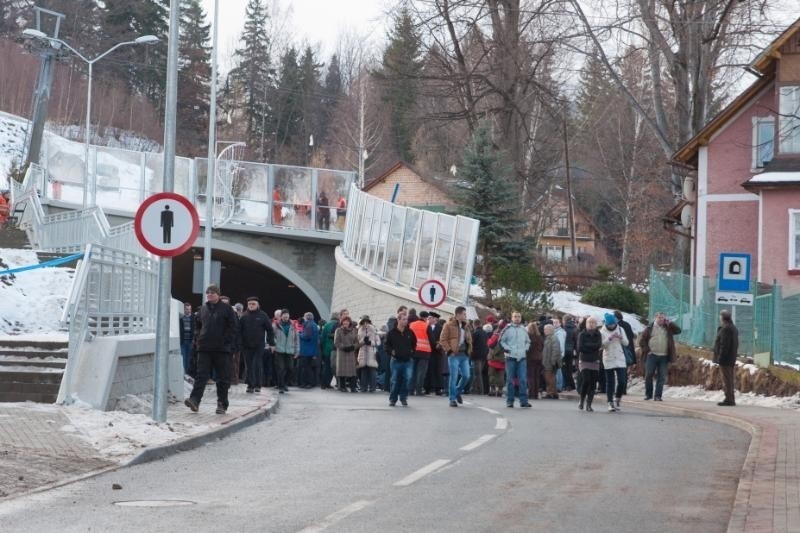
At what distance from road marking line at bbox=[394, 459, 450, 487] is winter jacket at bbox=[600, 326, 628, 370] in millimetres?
8828

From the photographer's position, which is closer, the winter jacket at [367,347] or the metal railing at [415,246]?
the winter jacket at [367,347]

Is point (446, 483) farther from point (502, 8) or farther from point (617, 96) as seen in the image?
point (617, 96)

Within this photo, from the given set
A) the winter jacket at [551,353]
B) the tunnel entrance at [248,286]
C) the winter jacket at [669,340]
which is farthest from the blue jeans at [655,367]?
the tunnel entrance at [248,286]

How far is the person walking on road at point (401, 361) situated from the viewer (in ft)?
70.7

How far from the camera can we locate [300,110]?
354 feet

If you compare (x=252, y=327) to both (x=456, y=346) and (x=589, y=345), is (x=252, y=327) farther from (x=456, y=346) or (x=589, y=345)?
(x=589, y=345)

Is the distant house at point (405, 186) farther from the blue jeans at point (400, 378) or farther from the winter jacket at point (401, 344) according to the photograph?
the blue jeans at point (400, 378)

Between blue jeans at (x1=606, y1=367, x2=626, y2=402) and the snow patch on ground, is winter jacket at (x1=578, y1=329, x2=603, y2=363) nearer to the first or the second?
blue jeans at (x1=606, y1=367, x2=626, y2=402)

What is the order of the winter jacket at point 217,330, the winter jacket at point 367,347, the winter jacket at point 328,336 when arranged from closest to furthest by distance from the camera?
the winter jacket at point 217,330 → the winter jacket at point 367,347 → the winter jacket at point 328,336

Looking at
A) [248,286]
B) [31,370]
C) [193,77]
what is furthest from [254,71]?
[31,370]

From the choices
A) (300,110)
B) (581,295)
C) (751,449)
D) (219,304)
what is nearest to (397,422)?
(219,304)

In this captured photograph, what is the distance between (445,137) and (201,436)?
72452mm

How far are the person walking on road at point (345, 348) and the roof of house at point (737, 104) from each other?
14.1 metres

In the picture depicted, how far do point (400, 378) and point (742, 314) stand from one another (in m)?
8.65
